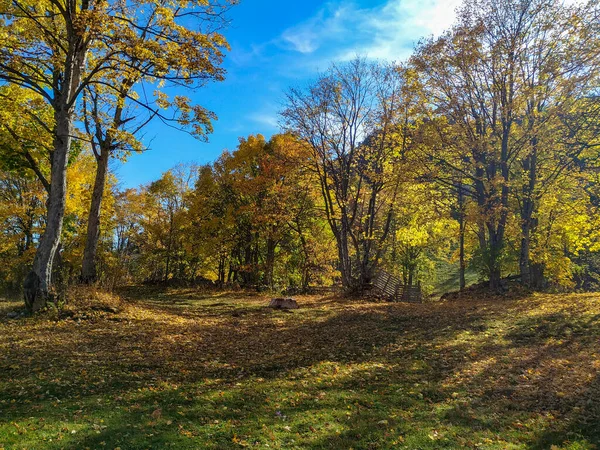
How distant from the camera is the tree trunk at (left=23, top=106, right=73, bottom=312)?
9625mm

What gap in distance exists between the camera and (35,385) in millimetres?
5328

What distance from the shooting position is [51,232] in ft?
32.3

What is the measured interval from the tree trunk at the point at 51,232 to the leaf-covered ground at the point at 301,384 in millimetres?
800

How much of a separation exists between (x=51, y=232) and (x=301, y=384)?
8.04 meters

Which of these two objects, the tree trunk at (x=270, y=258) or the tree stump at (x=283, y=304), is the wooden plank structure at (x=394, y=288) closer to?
the tree stump at (x=283, y=304)

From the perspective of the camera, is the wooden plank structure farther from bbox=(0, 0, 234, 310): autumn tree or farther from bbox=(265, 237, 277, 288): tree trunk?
bbox=(0, 0, 234, 310): autumn tree

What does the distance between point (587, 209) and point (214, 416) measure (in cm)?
2072

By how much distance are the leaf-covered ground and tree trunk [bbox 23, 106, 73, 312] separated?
31.5 inches

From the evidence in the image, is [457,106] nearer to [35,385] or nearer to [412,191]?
[412,191]

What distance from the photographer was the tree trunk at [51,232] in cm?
962

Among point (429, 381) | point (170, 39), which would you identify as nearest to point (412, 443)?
point (429, 381)

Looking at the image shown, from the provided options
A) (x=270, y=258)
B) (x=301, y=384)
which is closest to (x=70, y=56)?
(x=301, y=384)

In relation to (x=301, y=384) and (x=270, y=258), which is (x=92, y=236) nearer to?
(x=301, y=384)

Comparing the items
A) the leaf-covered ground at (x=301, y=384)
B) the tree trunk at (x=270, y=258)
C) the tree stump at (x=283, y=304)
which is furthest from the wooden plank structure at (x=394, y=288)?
the leaf-covered ground at (x=301, y=384)
